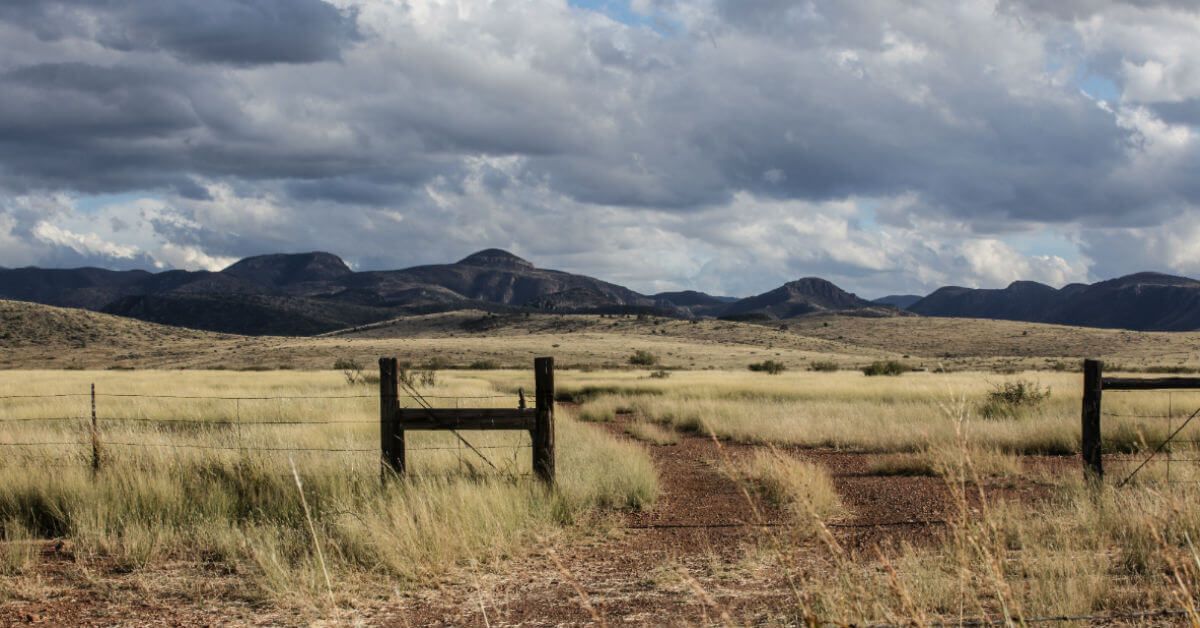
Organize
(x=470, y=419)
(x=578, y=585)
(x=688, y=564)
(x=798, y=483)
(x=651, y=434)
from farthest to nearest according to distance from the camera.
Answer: (x=651, y=434) < (x=470, y=419) < (x=798, y=483) < (x=688, y=564) < (x=578, y=585)

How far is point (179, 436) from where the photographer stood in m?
12.0

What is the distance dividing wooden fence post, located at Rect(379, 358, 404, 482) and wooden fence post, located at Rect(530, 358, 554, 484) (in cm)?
152

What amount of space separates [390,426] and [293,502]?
1276 mm

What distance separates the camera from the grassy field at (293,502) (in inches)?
263

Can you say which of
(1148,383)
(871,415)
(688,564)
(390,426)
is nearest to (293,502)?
(390,426)

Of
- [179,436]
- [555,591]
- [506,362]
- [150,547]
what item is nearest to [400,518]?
[555,591]

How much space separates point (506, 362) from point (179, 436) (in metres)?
49.6

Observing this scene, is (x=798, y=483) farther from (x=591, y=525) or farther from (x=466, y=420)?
(x=466, y=420)

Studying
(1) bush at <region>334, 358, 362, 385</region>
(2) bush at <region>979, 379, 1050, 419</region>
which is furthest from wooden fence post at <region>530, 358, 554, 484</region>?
(1) bush at <region>334, 358, 362, 385</region>

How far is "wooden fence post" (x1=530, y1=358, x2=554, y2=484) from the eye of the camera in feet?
28.7

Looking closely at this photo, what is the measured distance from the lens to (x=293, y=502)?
27.6 feet

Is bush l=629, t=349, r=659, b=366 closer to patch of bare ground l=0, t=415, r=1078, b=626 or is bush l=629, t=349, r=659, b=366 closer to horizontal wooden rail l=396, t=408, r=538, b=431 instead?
patch of bare ground l=0, t=415, r=1078, b=626

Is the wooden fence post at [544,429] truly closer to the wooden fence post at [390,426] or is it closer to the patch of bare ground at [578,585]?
the patch of bare ground at [578,585]

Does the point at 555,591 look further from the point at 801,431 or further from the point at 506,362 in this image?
the point at 506,362
